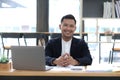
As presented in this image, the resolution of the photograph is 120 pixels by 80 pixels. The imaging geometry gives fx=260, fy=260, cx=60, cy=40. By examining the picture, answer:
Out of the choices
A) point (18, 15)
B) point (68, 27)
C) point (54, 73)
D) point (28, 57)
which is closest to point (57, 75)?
point (54, 73)

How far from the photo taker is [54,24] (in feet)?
19.4

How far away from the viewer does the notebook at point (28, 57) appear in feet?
6.61

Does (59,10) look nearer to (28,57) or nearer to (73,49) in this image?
(73,49)

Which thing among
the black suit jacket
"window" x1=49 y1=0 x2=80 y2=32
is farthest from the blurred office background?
the black suit jacket

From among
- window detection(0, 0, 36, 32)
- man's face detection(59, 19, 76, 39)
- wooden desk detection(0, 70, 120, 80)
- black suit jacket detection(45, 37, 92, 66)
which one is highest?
window detection(0, 0, 36, 32)

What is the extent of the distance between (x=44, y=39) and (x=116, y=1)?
1659mm

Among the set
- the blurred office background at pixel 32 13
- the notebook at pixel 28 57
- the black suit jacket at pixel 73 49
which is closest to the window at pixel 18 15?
the blurred office background at pixel 32 13

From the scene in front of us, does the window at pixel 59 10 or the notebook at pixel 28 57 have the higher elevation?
the window at pixel 59 10

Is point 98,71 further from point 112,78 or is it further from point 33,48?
point 33,48

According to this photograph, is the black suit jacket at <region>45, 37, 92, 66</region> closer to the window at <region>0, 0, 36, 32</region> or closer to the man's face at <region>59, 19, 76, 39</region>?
the man's face at <region>59, 19, 76, 39</region>

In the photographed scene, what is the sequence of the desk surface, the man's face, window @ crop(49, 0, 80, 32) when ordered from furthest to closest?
window @ crop(49, 0, 80, 32) → the man's face → the desk surface

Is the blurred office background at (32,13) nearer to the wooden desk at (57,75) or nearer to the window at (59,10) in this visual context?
the window at (59,10)

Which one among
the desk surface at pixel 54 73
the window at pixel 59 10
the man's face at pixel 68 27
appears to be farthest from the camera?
the window at pixel 59 10

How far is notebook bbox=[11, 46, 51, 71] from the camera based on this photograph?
6.61 ft
